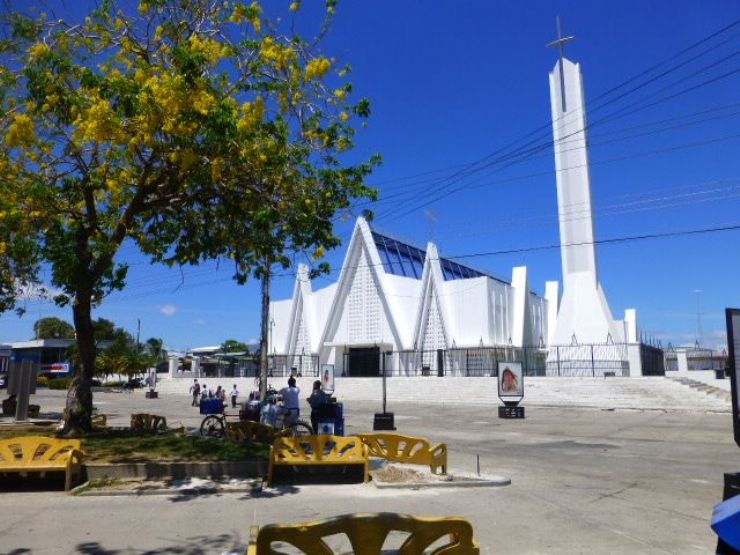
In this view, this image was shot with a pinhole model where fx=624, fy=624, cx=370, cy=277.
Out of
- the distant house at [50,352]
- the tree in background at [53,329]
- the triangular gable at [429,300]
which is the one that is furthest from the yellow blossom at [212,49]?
the tree in background at [53,329]

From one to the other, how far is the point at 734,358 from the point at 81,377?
11821 millimetres

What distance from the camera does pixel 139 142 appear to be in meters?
10.9

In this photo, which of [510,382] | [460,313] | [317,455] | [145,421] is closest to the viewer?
[317,455]

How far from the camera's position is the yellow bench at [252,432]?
1340 cm

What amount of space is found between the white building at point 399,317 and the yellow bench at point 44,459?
37.3 metres

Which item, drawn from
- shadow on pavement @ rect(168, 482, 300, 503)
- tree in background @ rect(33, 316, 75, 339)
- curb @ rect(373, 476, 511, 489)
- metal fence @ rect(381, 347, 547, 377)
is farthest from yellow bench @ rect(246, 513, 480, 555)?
tree in background @ rect(33, 316, 75, 339)

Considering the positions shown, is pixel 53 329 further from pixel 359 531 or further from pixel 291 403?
pixel 359 531

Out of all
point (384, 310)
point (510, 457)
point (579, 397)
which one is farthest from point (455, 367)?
point (510, 457)

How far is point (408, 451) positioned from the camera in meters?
11.4

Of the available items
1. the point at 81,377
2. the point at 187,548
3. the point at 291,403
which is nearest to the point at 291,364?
the point at 291,403

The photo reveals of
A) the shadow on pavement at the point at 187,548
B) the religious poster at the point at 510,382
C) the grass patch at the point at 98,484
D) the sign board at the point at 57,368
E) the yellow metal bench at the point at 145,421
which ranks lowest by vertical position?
the shadow on pavement at the point at 187,548

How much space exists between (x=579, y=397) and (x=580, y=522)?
26.4 meters

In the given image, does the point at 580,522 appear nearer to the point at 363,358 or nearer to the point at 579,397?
the point at 579,397

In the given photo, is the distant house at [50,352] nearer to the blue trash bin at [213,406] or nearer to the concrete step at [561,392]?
the concrete step at [561,392]
